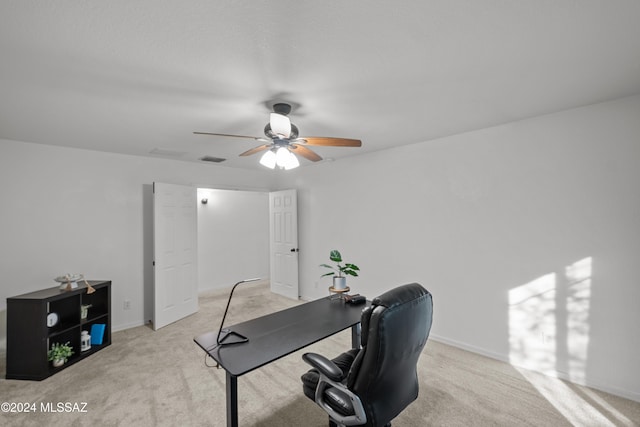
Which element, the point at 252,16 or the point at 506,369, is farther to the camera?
the point at 506,369

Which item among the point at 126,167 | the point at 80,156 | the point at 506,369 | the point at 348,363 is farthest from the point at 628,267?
the point at 80,156

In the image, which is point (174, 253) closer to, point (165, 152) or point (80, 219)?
point (80, 219)

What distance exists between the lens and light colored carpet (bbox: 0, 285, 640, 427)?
207 cm

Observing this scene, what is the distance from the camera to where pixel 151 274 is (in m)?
4.14

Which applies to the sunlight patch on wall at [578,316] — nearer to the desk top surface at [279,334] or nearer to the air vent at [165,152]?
the desk top surface at [279,334]

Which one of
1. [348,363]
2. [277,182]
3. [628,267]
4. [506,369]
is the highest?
[277,182]

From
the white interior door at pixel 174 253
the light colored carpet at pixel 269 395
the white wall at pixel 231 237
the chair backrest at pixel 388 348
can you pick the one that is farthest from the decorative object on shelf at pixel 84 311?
the chair backrest at pixel 388 348

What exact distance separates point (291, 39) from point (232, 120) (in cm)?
136

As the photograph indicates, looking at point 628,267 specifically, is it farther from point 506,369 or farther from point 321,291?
point 321,291

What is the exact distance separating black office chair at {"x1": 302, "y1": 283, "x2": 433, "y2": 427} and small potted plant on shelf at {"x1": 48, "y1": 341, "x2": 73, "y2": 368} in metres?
2.88

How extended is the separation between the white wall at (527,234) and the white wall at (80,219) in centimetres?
333

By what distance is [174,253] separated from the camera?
4.21m

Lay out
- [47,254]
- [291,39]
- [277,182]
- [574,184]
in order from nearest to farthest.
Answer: [291,39], [574,184], [47,254], [277,182]

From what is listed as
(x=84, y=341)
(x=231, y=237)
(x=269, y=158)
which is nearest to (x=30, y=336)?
→ (x=84, y=341)
